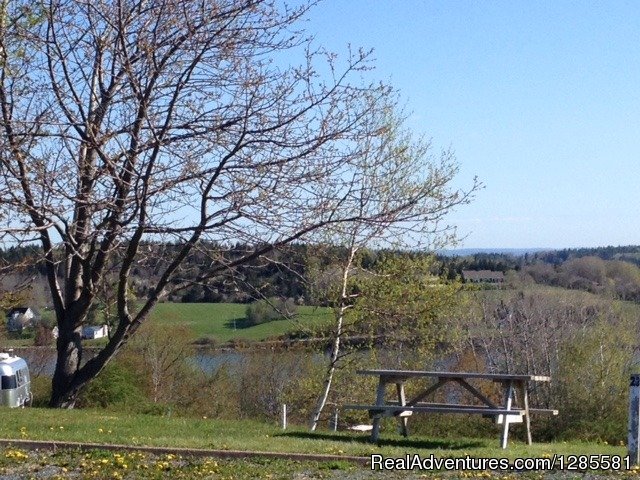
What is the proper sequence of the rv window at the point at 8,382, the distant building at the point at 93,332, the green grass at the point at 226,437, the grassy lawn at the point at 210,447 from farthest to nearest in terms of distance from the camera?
the rv window at the point at 8,382 → the distant building at the point at 93,332 → the green grass at the point at 226,437 → the grassy lawn at the point at 210,447

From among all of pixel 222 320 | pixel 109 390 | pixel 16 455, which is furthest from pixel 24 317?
pixel 16 455

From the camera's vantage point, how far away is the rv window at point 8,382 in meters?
21.8

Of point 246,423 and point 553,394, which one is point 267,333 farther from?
point 246,423

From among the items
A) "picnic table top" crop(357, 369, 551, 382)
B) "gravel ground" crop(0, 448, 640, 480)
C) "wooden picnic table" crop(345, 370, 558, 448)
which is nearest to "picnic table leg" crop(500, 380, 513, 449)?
"wooden picnic table" crop(345, 370, 558, 448)

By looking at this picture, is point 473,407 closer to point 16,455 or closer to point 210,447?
point 210,447

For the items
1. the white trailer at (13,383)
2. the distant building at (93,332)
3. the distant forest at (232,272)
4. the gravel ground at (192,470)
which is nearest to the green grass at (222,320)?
the distant forest at (232,272)

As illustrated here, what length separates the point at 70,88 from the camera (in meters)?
12.0

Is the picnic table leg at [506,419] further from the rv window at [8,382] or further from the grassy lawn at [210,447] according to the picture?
the rv window at [8,382]

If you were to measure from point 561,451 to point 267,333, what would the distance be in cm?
1442

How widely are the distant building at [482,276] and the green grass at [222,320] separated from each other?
17.7 ft

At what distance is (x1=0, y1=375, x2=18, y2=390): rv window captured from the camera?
21775mm

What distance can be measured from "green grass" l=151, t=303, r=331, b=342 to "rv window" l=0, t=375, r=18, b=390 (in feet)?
11.7

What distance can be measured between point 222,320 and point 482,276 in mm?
9069

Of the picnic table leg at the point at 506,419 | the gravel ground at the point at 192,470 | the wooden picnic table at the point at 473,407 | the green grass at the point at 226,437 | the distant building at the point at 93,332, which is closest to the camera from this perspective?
the gravel ground at the point at 192,470
